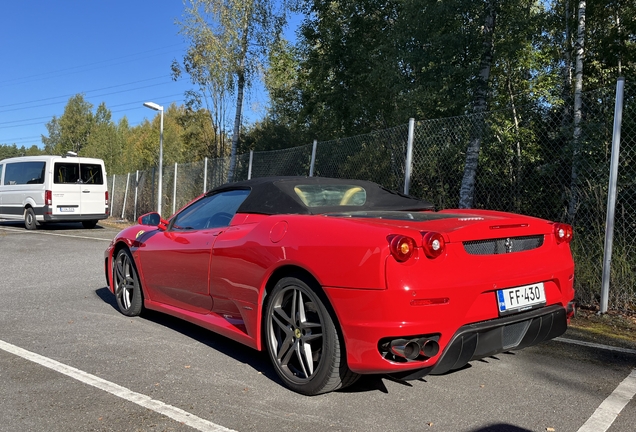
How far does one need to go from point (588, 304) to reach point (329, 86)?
17.8 metres

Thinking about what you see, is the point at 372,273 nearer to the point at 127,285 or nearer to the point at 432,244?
the point at 432,244

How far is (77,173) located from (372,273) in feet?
51.1

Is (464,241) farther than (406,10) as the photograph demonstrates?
No

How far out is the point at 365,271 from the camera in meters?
2.88

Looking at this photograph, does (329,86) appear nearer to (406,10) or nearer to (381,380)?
(406,10)

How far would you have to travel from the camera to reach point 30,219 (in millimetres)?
16391

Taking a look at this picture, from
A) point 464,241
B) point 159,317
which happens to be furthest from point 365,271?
point 159,317

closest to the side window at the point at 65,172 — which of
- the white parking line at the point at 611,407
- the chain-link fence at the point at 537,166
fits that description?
the chain-link fence at the point at 537,166

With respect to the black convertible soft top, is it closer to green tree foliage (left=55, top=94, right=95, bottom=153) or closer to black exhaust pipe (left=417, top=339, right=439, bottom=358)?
black exhaust pipe (left=417, top=339, right=439, bottom=358)

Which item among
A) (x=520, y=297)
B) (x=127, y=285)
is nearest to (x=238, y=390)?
(x=520, y=297)

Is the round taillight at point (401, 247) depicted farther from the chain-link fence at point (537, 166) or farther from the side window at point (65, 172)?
the side window at point (65, 172)

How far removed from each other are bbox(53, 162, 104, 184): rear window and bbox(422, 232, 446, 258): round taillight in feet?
50.7

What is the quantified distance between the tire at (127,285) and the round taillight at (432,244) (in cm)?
320

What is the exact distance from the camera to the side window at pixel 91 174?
1658 cm
